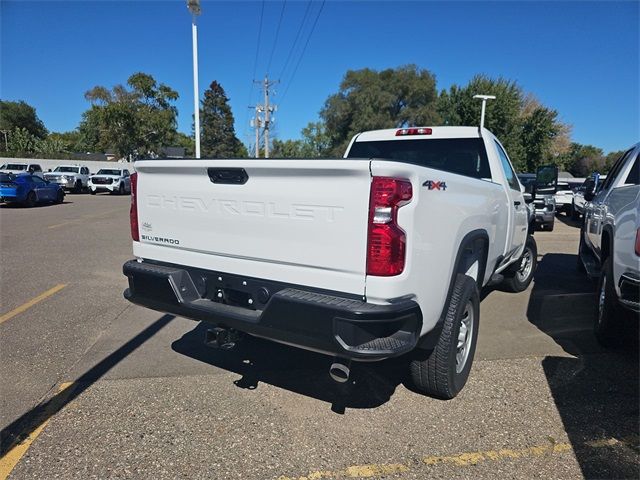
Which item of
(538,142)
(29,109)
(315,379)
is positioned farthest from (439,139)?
(29,109)

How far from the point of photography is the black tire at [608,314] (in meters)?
3.94

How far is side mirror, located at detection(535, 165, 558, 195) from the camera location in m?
5.67

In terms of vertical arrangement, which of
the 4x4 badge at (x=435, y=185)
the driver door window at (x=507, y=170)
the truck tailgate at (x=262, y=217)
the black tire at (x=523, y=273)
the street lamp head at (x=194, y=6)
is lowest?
the black tire at (x=523, y=273)

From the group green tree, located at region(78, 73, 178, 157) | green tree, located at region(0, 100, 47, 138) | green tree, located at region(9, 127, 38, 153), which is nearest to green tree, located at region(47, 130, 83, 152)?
green tree, located at region(0, 100, 47, 138)

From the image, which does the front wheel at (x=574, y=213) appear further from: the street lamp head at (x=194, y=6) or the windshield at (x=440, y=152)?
the street lamp head at (x=194, y=6)

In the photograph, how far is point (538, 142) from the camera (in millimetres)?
45531

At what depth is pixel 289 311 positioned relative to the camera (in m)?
2.62

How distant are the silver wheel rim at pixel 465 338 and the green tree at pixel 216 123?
284 feet

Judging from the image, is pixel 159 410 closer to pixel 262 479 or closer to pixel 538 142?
pixel 262 479

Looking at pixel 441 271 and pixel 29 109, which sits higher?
pixel 29 109

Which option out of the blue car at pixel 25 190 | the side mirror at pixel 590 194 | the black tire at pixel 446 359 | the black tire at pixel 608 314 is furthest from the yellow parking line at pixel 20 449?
the blue car at pixel 25 190

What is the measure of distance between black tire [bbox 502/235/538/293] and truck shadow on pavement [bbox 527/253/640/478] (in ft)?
1.42

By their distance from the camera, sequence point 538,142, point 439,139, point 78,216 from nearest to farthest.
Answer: point 439,139 → point 78,216 → point 538,142

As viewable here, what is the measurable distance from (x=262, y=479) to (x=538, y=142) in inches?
1955
